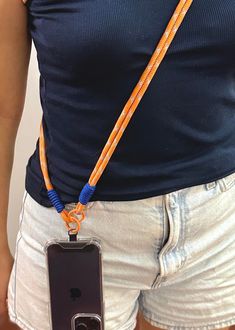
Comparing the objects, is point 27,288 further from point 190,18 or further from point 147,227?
point 190,18

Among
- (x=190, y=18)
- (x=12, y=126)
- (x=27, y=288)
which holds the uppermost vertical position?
(x=190, y=18)

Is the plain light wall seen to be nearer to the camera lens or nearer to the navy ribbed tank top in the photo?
the navy ribbed tank top

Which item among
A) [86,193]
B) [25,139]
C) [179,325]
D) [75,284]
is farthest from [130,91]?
[25,139]

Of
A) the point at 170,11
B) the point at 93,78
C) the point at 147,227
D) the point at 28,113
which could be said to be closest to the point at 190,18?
the point at 170,11

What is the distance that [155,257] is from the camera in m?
0.66

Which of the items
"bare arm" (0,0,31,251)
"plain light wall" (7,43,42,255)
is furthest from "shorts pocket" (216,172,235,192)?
"plain light wall" (7,43,42,255)

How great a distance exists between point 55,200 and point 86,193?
2.1 inches

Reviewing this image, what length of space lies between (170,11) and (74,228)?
0.28 metres

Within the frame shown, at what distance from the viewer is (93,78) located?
58 cm

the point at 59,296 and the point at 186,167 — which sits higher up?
the point at 186,167

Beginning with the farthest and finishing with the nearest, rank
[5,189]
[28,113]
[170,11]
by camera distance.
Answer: [28,113] < [5,189] < [170,11]

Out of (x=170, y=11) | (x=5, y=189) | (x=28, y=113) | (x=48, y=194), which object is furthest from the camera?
(x=28, y=113)

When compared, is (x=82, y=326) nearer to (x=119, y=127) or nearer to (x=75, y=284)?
(x=75, y=284)

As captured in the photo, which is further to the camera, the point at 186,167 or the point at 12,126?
the point at 12,126
